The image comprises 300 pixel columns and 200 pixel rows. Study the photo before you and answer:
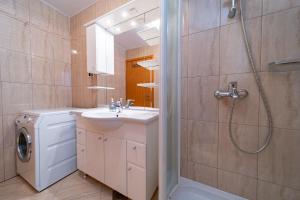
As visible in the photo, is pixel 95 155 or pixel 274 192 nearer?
pixel 274 192

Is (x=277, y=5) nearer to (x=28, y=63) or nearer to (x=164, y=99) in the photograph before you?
(x=164, y=99)

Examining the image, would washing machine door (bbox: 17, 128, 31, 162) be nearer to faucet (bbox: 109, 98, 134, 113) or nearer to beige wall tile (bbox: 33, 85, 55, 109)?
beige wall tile (bbox: 33, 85, 55, 109)

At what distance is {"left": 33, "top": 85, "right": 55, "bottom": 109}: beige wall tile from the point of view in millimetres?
1935

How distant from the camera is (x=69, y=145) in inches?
69.6

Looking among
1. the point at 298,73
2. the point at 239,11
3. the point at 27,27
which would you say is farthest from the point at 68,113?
the point at 298,73

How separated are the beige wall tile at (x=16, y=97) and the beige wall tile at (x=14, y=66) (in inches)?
3.0

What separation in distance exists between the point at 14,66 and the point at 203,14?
2.23 metres

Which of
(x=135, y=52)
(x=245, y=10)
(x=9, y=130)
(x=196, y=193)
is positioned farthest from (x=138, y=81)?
(x=9, y=130)

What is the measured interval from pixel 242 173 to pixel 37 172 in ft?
6.39

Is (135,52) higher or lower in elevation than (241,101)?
higher

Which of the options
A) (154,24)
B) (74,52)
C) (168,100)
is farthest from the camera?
(74,52)

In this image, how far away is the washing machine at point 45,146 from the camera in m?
1.46

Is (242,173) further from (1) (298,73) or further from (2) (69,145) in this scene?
(2) (69,145)

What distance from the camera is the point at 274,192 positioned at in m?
0.99
